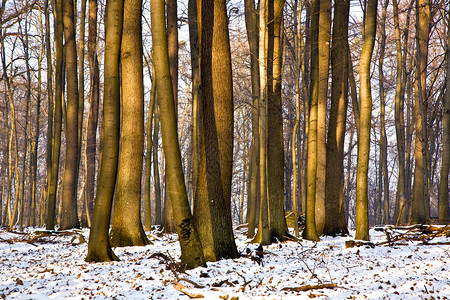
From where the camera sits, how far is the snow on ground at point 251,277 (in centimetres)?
405

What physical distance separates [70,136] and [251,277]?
988 cm

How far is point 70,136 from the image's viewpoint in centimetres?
1271

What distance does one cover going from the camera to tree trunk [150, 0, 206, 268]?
5332mm

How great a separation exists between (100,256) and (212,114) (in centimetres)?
312

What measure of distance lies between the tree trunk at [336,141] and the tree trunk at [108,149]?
20.7 feet

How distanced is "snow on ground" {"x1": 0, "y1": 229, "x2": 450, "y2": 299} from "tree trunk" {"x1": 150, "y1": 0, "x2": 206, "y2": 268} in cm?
30

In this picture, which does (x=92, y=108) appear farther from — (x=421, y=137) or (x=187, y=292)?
(x=187, y=292)

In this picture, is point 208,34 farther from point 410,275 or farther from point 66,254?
point 66,254

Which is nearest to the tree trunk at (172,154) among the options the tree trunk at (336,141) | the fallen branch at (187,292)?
the fallen branch at (187,292)

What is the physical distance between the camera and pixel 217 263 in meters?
5.80

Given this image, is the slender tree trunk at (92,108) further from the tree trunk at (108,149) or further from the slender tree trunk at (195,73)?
the tree trunk at (108,149)

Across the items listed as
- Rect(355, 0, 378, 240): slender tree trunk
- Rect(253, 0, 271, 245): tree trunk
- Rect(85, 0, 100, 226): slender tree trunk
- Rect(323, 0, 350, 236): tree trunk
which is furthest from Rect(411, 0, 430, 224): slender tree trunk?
Rect(85, 0, 100, 226): slender tree trunk

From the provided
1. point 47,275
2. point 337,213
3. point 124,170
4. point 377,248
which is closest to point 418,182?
point 337,213

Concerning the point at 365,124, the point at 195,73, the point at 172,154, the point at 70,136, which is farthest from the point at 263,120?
the point at 70,136
